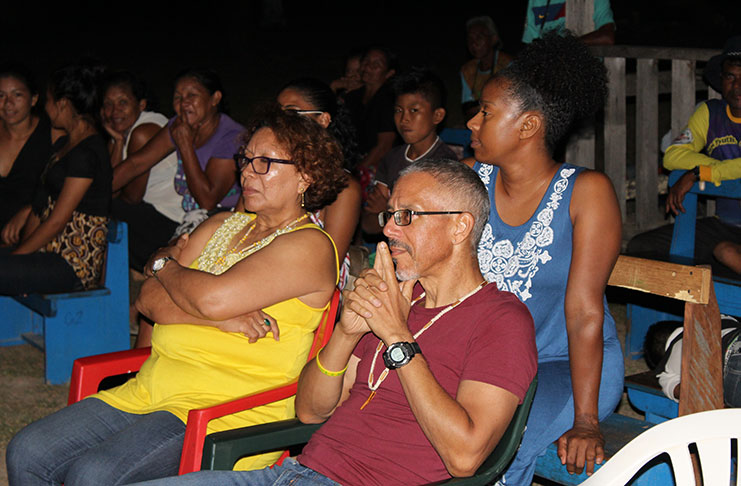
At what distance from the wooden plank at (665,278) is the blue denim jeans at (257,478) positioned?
136 cm

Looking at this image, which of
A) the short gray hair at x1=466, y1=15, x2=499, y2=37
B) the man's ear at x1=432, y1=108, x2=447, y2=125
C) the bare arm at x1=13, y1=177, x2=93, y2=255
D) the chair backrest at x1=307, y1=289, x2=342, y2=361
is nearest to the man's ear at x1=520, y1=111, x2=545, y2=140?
the chair backrest at x1=307, y1=289, x2=342, y2=361

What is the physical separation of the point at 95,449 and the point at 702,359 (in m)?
2.05

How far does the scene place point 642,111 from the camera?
20.7 feet

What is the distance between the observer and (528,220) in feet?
9.75

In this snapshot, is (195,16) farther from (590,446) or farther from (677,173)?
(590,446)

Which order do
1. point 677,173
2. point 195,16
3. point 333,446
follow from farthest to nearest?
1. point 195,16
2. point 677,173
3. point 333,446

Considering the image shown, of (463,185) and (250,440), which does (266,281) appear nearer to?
(250,440)

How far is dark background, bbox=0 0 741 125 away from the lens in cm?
1862

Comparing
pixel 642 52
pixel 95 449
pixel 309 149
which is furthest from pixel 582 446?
pixel 642 52

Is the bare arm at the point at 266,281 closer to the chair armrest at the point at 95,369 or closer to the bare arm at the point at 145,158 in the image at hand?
the chair armrest at the point at 95,369

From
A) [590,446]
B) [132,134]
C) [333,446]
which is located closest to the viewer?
[333,446]

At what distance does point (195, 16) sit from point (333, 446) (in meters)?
27.7

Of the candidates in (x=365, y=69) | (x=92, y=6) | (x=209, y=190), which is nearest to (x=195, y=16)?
(x=92, y=6)

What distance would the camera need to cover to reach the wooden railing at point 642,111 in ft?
19.9
